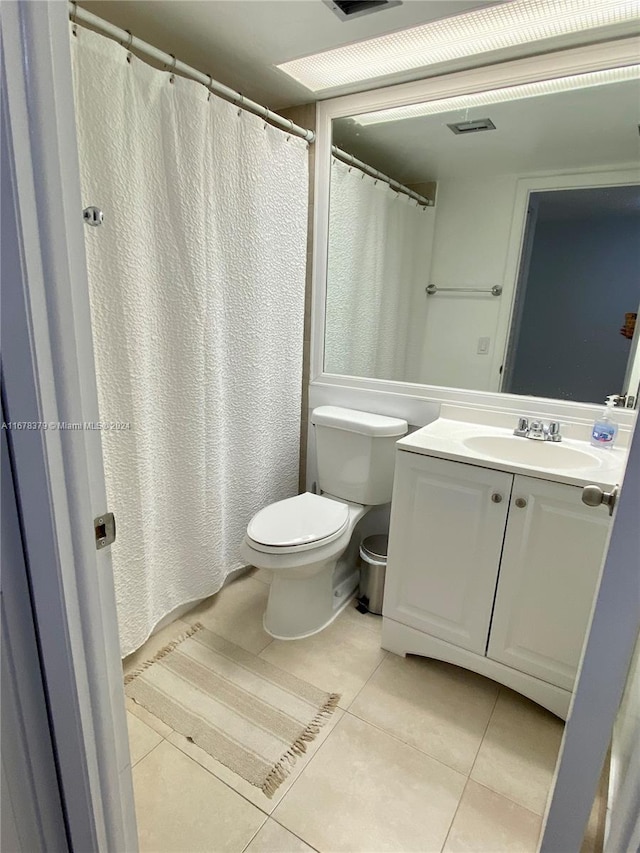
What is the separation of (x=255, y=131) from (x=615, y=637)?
1898mm

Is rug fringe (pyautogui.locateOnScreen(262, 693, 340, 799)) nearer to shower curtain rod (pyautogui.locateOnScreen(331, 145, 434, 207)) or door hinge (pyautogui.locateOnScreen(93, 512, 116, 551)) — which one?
door hinge (pyautogui.locateOnScreen(93, 512, 116, 551))

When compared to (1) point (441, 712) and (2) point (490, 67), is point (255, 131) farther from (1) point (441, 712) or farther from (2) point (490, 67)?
(1) point (441, 712)

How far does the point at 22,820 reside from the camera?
80cm

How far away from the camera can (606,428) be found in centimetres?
157

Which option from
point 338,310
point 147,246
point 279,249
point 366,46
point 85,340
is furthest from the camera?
point 338,310

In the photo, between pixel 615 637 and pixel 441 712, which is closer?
pixel 615 637

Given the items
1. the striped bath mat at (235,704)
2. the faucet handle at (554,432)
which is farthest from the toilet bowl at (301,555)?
the faucet handle at (554,432)

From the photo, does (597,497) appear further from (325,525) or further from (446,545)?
(325,525)

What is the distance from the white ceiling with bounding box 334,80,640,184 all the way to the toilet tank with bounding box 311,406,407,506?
1.04 metres

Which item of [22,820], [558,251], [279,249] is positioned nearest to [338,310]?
[279,249]

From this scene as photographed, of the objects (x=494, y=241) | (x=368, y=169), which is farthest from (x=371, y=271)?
(x=494, y=241)

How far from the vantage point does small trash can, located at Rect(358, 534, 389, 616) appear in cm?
198

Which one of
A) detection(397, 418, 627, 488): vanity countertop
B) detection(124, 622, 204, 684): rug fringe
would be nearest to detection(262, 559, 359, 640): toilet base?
detection(124, 622, 204, 684): rug fringe

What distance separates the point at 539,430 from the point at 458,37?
1322 millimetres
